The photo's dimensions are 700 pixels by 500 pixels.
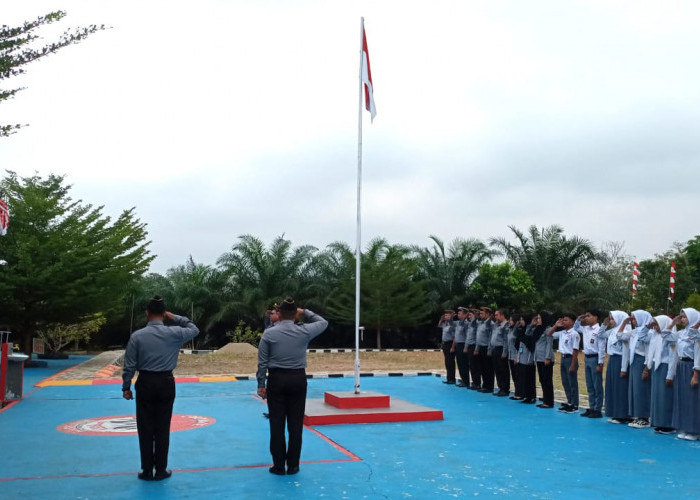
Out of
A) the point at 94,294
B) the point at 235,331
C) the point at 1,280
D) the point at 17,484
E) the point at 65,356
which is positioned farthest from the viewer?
the point at 235,331

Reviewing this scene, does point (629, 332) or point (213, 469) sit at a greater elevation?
point (629, 332)

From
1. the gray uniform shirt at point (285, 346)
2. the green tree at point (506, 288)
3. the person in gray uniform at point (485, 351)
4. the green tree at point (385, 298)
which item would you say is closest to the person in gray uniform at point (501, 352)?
the person in gray uniform at point (485, 351)

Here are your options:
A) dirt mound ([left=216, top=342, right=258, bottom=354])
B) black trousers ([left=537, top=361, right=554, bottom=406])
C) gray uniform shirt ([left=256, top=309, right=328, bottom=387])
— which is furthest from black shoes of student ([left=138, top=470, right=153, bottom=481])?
dirt mound ([left=216, top=342, right=258, bottom=354])

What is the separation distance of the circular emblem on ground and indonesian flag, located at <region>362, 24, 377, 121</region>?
5432 mm

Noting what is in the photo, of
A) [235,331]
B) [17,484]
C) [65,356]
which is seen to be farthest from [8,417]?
[235,331]

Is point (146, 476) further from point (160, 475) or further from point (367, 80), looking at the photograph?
point (367, 80)

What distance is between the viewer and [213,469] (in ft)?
21.0

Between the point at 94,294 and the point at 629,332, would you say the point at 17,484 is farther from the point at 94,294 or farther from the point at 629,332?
the point at 94,294

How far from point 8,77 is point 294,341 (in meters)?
3.41

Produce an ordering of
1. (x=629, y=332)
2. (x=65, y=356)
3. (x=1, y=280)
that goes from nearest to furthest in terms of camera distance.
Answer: (x=629, y=332) → (x=1, y=280) → (x=65, y=356)

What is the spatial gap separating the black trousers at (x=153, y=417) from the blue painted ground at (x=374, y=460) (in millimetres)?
220

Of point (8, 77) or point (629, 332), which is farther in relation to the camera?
point (629, 332)

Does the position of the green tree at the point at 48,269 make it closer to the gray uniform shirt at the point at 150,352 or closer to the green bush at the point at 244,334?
the green bush at the point at 244,334

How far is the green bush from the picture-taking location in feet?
91.1
